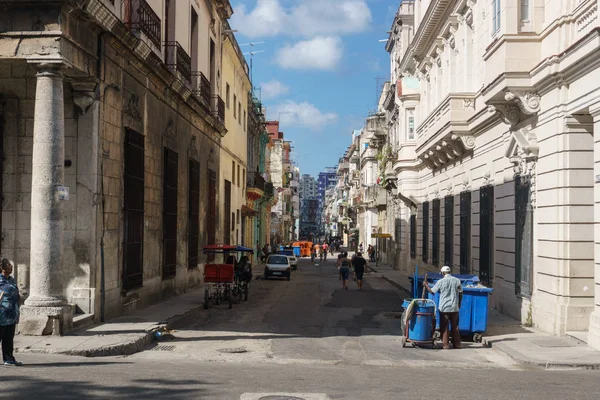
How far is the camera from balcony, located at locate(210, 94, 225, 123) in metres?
29.3

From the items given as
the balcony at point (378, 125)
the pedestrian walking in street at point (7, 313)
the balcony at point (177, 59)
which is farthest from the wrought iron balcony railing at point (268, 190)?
the pedestrian walking in street at point (7, 313)

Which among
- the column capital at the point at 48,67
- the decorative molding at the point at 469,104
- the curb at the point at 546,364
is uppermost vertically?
the decorative molding at the point at 469,104

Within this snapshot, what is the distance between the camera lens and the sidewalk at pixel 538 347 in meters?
11.3

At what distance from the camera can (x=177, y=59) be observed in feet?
72.9

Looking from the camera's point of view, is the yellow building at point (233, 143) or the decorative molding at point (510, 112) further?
the yellow building at point (233, 143)

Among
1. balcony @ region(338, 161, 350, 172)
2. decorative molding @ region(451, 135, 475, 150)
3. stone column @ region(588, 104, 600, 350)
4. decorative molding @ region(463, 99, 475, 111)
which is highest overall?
balcony @ region(338, 161, 350, 172)

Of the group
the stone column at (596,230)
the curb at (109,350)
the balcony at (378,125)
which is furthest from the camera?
the balcony at (378,125)

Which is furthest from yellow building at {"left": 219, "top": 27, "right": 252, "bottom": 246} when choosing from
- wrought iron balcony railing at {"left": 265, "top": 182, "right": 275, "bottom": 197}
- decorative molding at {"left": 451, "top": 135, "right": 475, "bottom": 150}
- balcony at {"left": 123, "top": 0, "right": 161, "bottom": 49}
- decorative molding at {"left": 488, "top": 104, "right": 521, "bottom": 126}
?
decorative molding at {"left": 488, "top": 104, "right": 521, "bottom": 126}

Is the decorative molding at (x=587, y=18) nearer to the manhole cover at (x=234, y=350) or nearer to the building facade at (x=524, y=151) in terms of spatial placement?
the building facade at (x=524, y=151)

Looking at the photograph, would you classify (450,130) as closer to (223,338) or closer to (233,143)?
(223,338)

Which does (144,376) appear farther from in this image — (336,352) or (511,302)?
(511,302)

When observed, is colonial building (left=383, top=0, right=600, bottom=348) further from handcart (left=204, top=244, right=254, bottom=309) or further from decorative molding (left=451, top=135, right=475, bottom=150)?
handcart (left=204, top=244, right=254, bottom=309)

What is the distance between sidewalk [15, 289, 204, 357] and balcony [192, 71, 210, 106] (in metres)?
10.7

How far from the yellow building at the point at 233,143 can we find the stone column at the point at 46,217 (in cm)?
1929
